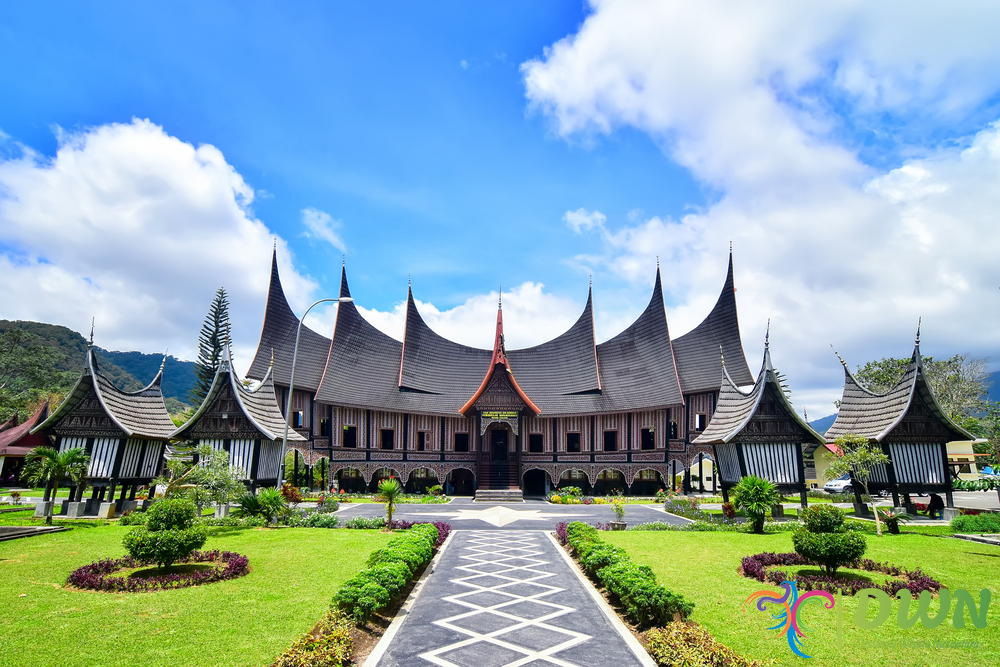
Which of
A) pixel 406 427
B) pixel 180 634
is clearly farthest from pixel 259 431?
pixel 180 634

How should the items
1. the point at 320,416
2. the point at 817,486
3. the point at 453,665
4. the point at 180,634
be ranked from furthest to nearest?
1. the point at 817,486
2. the point at 320,416
3. the point at 180,634
4. the point at 453,665

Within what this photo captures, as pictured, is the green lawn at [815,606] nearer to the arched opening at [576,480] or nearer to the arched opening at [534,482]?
the arched opening at [576,480]

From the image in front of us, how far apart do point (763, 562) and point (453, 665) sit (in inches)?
315

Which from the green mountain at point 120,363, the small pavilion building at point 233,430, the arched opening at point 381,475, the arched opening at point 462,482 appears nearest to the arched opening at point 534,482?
the arched opening at point 462,482

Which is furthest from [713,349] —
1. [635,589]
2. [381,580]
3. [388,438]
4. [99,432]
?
[99,432]

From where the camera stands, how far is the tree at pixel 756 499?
55.8ft

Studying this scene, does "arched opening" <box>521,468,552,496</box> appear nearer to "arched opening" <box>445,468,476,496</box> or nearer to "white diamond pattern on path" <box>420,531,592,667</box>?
"arched opening" <box>445,468,476,496</box>

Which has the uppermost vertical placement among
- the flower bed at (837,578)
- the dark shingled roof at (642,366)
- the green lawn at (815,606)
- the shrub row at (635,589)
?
the dark shingled roof at (642,366)

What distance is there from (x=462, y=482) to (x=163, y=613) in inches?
1110

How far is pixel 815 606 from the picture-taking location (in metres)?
8.94

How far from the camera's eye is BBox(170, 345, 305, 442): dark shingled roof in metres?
21.8

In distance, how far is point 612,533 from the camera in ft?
56.5

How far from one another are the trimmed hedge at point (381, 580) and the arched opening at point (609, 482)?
23.6m

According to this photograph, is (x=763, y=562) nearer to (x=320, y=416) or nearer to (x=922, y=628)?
(x=922, y=628)
